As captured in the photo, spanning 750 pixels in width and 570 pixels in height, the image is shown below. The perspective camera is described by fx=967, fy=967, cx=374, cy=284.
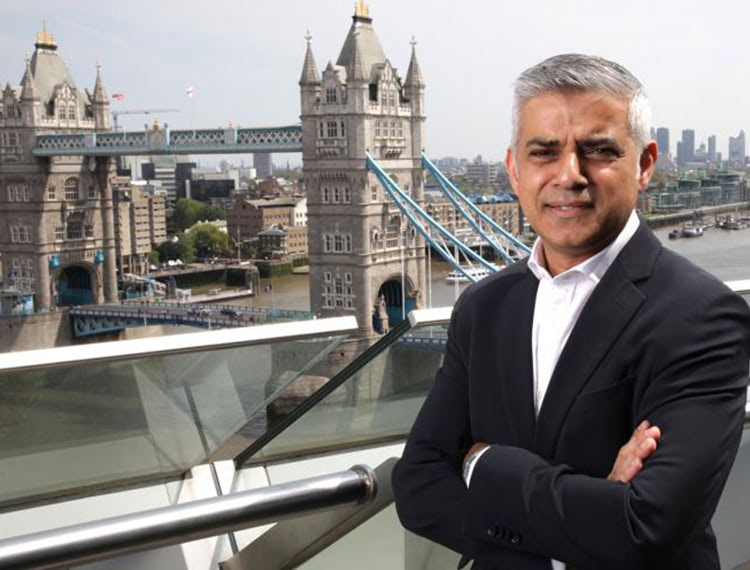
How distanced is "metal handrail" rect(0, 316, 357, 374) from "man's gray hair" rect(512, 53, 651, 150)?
245mm

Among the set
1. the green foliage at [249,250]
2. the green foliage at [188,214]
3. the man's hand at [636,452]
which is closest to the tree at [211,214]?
the green foliage at [188,214]

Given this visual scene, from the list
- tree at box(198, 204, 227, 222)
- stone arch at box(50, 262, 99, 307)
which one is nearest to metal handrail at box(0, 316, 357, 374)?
stone arch at box(50, 262, 99, 307)

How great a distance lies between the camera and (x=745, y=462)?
654 mm

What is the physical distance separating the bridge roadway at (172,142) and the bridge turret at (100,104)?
1.62ft

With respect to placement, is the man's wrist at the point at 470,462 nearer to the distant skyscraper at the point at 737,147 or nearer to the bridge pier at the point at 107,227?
the bridge pier at the point at 107,227

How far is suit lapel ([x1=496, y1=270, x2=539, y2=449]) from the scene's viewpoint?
1.35ft

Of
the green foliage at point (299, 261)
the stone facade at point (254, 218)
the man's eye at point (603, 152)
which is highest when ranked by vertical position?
the man's eye at point (603, 152)

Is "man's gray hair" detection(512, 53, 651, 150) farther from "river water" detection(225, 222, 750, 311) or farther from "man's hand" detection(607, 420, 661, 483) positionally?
"river water" detection(225, 222, 750, 311)

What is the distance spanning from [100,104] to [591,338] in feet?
56.6

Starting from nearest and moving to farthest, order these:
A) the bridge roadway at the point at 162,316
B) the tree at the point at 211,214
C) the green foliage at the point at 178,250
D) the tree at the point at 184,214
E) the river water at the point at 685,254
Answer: the river water at the point at 685,254
the bridge roadway at the point at 162,316
the green foliage at the point at 178,250
the tree at the point at 184,214
the tree at the point at 211,214

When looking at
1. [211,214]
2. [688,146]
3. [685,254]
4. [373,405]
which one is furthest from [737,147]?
[373,405]

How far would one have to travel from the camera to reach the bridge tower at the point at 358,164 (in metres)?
12.6

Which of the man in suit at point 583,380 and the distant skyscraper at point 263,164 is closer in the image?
the man in suit at point 583,380

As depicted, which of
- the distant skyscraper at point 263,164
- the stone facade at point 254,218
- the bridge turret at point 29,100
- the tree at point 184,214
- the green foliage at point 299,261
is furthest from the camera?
the distant skyscraper at point 263,164
